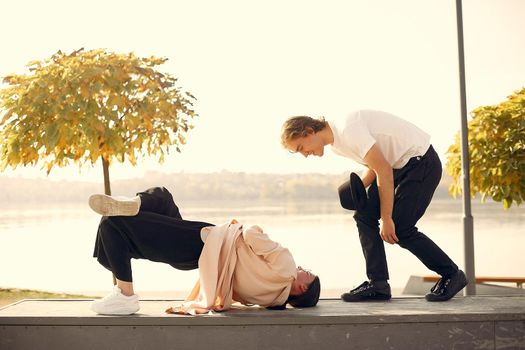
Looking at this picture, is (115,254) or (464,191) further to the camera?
(464,191)

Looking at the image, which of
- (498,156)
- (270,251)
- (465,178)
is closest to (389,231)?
(270,251)

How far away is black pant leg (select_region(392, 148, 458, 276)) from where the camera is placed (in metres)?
5.66

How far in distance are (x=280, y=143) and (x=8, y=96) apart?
260 inches

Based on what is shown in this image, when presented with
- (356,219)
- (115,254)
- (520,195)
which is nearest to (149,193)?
(115,254)

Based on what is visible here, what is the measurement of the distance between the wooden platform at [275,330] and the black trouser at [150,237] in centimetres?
39

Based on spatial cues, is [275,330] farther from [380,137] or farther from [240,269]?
[380,137]

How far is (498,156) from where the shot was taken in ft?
41.5

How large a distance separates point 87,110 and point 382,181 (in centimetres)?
615

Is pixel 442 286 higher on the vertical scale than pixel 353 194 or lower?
lower

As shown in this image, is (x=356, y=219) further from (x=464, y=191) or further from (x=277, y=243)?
(x=464, y=191)

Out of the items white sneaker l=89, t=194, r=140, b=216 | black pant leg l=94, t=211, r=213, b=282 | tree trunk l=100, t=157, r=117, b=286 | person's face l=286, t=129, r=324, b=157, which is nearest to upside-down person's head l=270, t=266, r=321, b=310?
black pant leg l=94, t=211, r=213, b=282

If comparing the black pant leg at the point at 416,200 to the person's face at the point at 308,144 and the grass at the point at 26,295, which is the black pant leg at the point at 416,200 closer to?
the person's face at the point at 308,144

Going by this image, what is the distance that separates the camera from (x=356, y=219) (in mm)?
5883

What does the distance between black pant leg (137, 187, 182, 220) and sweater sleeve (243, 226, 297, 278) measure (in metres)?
0.57
